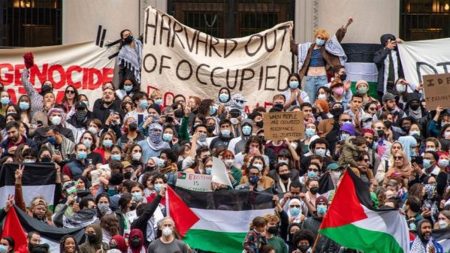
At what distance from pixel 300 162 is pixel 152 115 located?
3029 millimetres

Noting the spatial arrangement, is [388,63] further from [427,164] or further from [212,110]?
[427,164]

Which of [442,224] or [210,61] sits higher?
[210,61]

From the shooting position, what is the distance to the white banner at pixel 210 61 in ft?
140

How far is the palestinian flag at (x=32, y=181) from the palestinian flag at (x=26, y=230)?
4.32ft

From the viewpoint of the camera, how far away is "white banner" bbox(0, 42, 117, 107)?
42.9 m

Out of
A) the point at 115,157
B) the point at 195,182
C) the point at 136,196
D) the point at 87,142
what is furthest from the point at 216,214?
the point at 87,142

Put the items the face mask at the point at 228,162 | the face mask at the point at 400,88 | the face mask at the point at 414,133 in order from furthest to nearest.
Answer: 1. the face mask at the point at 400,88
2. the face mask at the point at 414,133
3. the face mask at the point at 228,162

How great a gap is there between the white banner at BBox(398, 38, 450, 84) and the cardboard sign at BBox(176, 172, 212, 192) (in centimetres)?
817

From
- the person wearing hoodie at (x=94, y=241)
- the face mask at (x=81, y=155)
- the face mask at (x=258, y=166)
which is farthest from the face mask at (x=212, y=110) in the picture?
the person wearing hoodie at (x=94, y=241)

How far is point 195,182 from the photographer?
1378 inches

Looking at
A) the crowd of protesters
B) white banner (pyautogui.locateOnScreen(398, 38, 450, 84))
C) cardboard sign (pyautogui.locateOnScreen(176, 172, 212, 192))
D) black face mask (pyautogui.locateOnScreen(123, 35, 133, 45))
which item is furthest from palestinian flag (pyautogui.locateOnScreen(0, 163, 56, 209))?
white banner (pyautogui.locateOnScreen(398, 38, 450, 84))

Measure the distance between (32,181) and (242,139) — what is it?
157 inches

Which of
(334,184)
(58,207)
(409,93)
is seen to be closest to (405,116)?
(409,93)

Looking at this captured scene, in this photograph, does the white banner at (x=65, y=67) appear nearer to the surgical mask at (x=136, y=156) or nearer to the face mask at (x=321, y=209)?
the surgical mask at (x=136, y=156)
